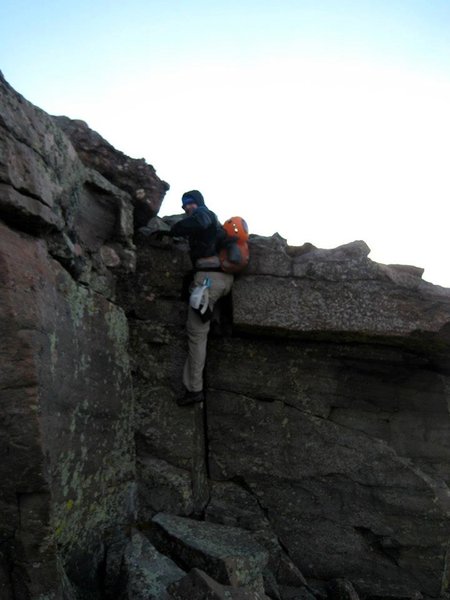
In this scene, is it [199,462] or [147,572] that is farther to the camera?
[199,462]

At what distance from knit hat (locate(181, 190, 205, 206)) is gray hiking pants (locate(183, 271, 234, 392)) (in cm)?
117

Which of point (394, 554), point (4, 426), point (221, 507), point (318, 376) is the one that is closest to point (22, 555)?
point (4, 426)

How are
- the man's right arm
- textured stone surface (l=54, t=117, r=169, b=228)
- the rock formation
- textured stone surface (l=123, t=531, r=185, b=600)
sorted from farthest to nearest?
the man's right arm
textured stone surface (l=54, t=117, r=169, b=228)
the rock formation
textured stone surface (l=123, t=531, r=185, b=600)

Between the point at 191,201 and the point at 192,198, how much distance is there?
0.05m

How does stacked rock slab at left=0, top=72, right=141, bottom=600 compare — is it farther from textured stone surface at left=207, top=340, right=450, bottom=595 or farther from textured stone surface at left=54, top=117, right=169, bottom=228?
textured stone surface at left=207, top=340, right=450, bottom=595

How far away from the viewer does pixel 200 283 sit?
7.93 metres

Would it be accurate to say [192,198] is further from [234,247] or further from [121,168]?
[121,168]

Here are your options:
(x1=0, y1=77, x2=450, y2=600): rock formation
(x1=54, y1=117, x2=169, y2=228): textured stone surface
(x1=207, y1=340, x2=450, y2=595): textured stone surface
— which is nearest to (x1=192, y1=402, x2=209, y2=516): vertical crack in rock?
(x1=0, y1=77, x2=450, y2=600): rock formation

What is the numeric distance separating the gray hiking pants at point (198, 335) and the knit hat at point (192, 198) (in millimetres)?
1168

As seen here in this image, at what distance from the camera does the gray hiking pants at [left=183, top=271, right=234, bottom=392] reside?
796 cm

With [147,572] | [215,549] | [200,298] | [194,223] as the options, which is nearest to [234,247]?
[194,223]

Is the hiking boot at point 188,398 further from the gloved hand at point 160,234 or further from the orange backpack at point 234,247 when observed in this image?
the gloved hand at point 160,234

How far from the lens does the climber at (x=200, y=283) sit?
7.87 metres

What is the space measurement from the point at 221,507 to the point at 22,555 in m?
3.65
